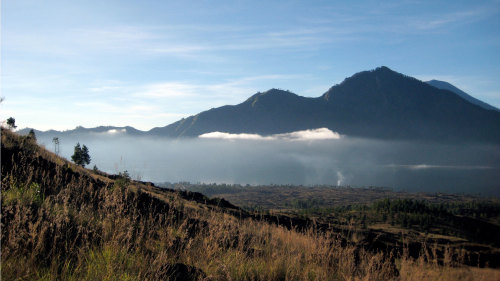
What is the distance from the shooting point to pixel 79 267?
4102 millimetres

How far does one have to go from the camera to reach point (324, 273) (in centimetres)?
531

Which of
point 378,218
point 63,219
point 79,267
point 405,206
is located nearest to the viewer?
point 79,267

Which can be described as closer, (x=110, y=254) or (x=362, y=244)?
(x=110, y=254)

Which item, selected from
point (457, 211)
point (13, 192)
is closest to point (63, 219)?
point (13, 192)

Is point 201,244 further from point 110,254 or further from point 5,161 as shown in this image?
point 5,161

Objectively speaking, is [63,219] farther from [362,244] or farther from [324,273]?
[362,244]

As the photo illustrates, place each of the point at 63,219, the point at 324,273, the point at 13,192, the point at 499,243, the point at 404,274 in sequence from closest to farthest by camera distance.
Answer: the point at 63,219
the point at 324,273
the point at 13,192
the point at 404,274
the point at 499,243

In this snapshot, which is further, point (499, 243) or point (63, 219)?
point (499, 243)

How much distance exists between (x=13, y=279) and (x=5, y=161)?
22.1 ft

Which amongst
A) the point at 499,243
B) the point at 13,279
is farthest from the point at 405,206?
the point at 13,279

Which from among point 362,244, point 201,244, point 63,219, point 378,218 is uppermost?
point 63,219

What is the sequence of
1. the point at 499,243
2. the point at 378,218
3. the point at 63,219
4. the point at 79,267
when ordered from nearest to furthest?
the point at 79,267 → the point at 63,219 → the point at 499,243 → the point at 378,218

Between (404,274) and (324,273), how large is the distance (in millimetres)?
2097

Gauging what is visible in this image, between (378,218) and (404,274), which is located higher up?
(404,274)
